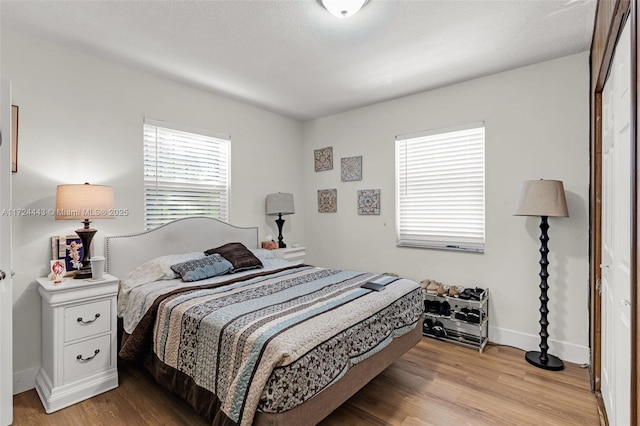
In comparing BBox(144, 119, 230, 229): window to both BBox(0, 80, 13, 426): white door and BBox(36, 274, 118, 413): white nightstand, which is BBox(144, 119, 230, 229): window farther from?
BBox(0, 80, 13, 426): white door

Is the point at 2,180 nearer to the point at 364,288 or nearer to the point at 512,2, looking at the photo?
the point at 364,288

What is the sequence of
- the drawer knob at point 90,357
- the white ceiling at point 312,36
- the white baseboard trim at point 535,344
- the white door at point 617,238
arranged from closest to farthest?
the white door at point 617,238
the white ceiling at point 312,36
the drawer knob at point 90,357
the white baseboard trim at point 535,344

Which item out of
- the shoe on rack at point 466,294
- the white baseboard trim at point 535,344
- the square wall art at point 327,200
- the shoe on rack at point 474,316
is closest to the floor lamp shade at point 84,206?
the square wall art at point 327,200

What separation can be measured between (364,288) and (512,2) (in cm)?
218

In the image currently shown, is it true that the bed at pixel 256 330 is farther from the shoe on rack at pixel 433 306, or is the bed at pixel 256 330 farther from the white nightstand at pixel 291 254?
the white nightstand at pixel 291 254

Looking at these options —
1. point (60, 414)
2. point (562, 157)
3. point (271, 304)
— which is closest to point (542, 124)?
point (562, 157)

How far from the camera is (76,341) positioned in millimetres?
2232

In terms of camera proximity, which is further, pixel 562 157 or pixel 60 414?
pixel 562 157

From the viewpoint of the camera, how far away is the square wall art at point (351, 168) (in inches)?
164

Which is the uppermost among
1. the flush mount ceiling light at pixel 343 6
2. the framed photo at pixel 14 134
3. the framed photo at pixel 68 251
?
the flush mount ceiling light at pixel 343 6

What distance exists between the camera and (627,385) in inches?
51.8

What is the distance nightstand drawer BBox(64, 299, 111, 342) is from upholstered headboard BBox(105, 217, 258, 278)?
530 millimetres

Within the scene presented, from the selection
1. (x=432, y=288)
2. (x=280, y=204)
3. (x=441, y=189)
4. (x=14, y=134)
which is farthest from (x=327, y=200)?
(x=14, y=134)

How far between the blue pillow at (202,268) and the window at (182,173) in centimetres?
74
